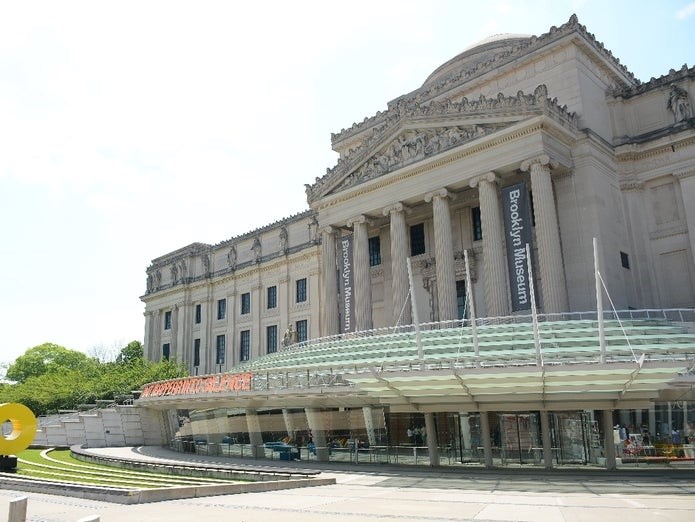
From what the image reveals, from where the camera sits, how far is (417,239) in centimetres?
5078

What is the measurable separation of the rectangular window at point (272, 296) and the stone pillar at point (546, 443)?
149ft

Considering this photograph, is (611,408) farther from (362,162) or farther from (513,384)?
(362,162)

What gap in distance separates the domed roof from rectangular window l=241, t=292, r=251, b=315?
99.9ft

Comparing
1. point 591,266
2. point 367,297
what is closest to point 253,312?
point 367,297

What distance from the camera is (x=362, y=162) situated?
49.5m

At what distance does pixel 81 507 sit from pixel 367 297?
103 ft

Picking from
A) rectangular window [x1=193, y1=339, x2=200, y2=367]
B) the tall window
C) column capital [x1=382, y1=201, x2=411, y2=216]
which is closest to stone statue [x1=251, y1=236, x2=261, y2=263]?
rectangular window [x1=193, y1=339, x2=200, y2=367]

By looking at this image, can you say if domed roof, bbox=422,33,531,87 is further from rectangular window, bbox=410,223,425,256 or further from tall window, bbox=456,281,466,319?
tall window, bbox=456,281,466,319

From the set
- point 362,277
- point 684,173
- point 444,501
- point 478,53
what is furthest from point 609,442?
point 478,53

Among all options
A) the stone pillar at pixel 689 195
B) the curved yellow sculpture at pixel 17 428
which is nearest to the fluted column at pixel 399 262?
the stone pillar at pixel 689 195

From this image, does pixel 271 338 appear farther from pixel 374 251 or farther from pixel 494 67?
pixel 494 67

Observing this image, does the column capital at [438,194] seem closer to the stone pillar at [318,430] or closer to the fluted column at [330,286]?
the fluted column at [330,286]

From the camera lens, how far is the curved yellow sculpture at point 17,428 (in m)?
28.1

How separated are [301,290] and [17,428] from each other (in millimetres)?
39184
